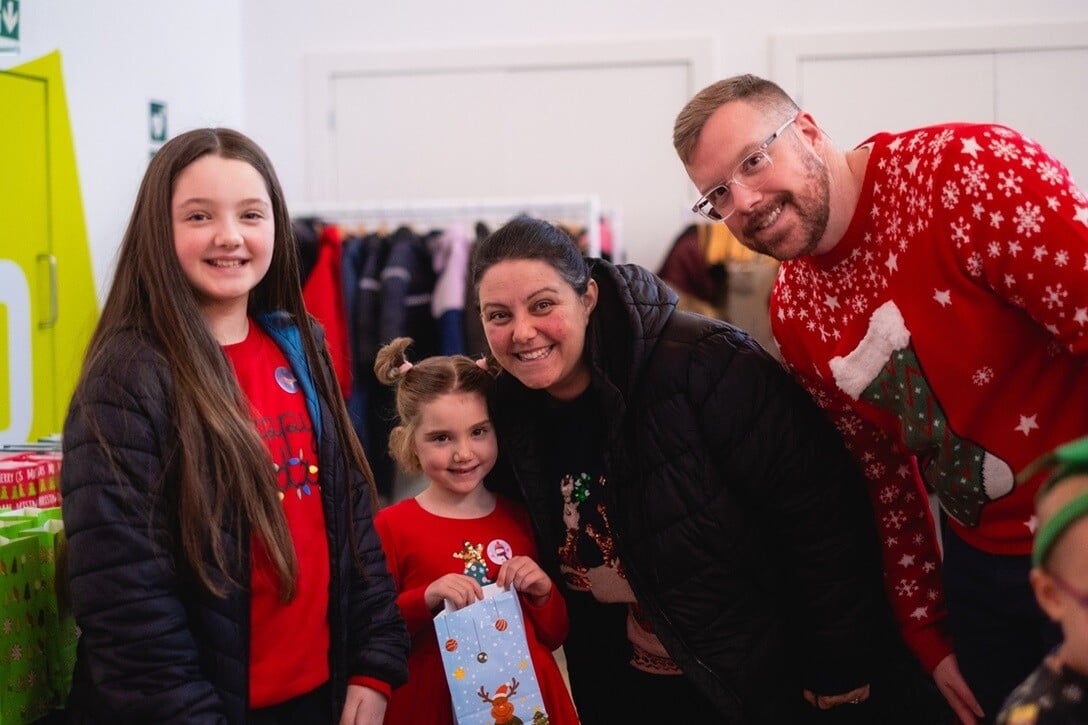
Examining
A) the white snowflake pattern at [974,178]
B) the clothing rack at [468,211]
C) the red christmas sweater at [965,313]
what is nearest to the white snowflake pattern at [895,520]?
the red christmas sweater at [965,313]

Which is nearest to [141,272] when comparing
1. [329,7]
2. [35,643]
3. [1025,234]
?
[35,643]

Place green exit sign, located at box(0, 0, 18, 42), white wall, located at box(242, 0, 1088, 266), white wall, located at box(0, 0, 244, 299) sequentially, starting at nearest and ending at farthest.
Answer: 1. green exit sign, located at box(0, 0, 18, 42)
2. white wall, located at box(0, 0, 244, 299)
3. white wall, located at box(242, 0, 1088, 266)

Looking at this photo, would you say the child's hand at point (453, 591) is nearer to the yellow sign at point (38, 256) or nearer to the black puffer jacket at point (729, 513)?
the black puffer jacket at point (729, 513)

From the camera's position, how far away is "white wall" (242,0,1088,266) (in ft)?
15.7

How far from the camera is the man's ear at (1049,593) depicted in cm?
88

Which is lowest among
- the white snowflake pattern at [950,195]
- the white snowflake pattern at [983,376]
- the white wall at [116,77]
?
the white snowflake pattern at [983,376]

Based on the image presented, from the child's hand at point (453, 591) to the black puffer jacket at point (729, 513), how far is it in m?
0.29

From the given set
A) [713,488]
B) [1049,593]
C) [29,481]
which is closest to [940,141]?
[713,488]

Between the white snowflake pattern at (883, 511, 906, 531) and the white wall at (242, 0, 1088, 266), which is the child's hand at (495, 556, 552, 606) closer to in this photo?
the white snowflake pattern at (883, 511, 906, 531)

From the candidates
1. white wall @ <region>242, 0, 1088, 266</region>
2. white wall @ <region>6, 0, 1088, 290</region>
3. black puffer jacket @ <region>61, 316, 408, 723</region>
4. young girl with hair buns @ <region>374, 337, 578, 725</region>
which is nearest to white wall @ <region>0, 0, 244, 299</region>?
white wall @ <region>6, 0, 1088, 290</region>

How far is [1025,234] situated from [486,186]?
392 centimetres

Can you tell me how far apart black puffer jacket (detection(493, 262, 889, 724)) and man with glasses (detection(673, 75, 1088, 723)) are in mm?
109

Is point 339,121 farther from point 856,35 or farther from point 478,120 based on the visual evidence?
point 856,35

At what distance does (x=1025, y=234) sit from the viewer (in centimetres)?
133
